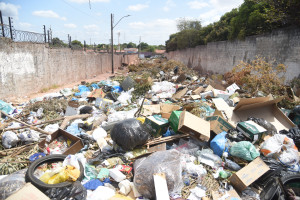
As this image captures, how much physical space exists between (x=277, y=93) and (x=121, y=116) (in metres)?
4.25

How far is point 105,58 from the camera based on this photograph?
56.8 feet

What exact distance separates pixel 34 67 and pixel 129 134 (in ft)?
22.9

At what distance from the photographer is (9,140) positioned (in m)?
3.51

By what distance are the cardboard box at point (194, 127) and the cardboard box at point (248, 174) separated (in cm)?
78

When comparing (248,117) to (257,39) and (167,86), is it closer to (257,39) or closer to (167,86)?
(167,86)

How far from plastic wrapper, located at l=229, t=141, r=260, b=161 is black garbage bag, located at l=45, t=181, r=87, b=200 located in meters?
2.35

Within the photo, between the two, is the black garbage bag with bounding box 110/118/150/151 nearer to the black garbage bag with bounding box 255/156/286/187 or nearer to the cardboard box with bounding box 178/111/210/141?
the cardboard box with bounding box 178/111/210/141

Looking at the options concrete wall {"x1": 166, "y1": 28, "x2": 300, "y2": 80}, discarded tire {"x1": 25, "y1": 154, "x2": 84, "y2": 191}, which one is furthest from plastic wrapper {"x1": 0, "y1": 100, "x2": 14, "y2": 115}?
concrete wall {"x1": 166, "y1": 28, "x2": 300, "y2": 80}

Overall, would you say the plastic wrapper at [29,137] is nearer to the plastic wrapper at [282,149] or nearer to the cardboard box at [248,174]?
the cardboard box at [248,174]

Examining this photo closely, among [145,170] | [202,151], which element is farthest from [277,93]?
[145,170]

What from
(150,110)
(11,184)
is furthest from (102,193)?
(150,110)

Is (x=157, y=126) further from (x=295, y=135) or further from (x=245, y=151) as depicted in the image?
(x=295, y=135)

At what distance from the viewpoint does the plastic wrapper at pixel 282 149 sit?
2.97 metres

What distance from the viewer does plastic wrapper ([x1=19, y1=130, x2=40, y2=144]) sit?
362 centimetres
